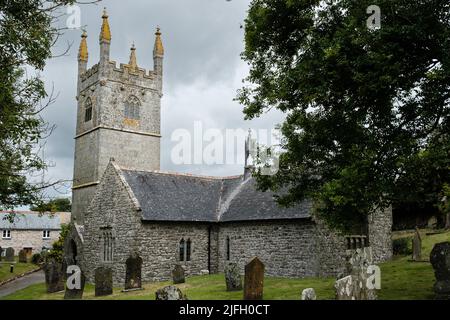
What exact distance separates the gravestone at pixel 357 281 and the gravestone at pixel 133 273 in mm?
11247

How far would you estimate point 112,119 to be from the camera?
Answer: 47.2 metres

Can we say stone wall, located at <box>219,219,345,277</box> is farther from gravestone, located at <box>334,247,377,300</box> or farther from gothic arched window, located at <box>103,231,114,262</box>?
gothic arched window, located at <box>103,231,114,262</box>

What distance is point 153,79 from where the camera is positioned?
168 feet

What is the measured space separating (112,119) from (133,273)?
27597mm

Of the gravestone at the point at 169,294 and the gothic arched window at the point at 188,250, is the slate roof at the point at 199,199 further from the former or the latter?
the gravestone at the point at 169,294

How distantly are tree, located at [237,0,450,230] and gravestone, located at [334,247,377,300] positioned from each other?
3.97ft

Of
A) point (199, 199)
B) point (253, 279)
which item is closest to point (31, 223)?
point (199, 199)

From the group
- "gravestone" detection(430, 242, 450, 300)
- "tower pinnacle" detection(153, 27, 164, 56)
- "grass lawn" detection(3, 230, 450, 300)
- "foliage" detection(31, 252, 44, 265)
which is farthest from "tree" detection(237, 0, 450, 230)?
"foliage" detection(31, 252, 44, 265)

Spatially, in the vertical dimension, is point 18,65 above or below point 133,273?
above

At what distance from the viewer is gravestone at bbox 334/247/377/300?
10547mm

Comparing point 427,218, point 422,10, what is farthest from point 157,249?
point 427,218

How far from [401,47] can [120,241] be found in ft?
65.6

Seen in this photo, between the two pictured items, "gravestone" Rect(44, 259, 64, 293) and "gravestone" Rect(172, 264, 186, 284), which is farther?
"gravestone" Rect(44, 259, 64, 293)

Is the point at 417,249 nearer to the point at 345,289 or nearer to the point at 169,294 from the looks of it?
the point at 345,289
